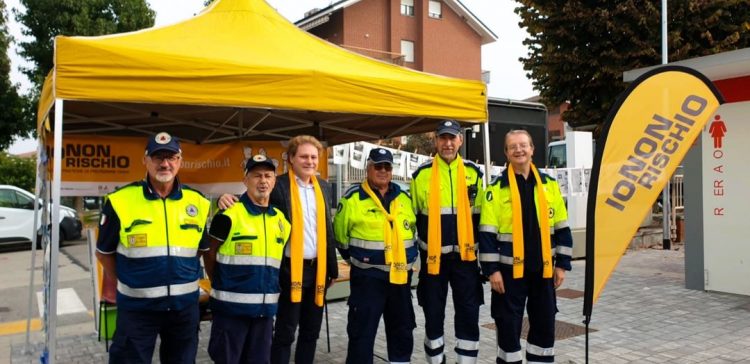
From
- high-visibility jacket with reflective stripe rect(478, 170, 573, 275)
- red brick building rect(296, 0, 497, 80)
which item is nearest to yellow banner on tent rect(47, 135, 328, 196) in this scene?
high-visibility jacket with reflective stripe rect(478, 170, 573, 275)

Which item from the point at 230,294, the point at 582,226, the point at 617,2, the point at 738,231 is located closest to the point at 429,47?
the point at 617,2

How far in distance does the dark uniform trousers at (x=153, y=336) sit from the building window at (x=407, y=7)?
1146 inches

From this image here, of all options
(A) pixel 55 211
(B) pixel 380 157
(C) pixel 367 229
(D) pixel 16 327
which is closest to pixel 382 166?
(B) pixel 380 157

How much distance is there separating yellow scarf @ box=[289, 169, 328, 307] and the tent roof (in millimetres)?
598

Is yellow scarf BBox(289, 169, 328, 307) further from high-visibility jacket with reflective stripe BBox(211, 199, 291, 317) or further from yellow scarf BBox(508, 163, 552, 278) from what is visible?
yellow scarf BBox(508, 163, 552, 278)

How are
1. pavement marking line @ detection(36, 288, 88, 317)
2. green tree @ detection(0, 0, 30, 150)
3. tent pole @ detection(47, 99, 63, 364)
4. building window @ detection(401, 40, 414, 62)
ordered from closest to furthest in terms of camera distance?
1. tent pole @ detection(47, 99, 63, 364)
2. pavement marking line @ detection(36, 288, 88, 317)
3. green tree @ detection(0, 0, 30, 150)
4. building window @ detection(401, 40, 414, 62)

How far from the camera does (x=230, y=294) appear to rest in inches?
126

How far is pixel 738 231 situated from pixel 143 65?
7.07m

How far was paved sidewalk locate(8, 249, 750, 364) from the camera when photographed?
4.91 meters

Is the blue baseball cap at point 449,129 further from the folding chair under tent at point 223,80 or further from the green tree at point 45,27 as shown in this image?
the green tree at point 45,27

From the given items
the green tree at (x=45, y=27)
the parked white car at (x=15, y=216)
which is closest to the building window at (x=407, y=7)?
the green tree at (x=45, y=27)

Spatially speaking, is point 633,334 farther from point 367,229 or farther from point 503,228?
point 367,229

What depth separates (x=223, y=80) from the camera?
3.66 metres

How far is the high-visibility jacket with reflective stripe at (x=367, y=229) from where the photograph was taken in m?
3.82
